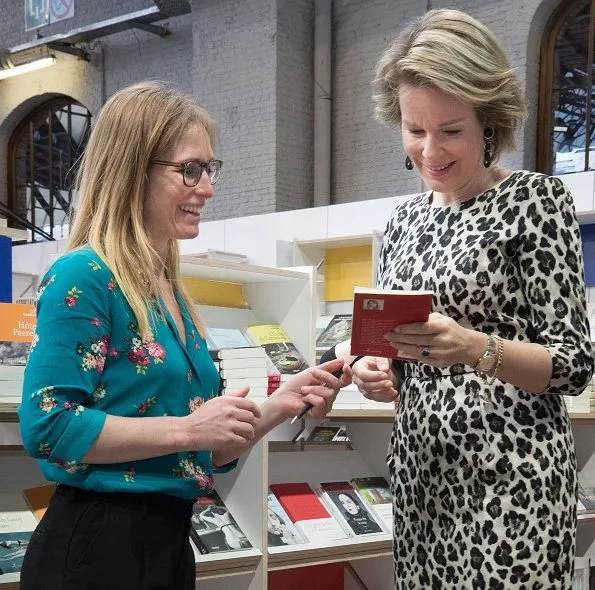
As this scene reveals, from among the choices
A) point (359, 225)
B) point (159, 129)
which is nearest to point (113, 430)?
point (159, 129)

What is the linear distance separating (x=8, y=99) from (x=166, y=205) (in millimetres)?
12561

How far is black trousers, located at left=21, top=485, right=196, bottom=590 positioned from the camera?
153 cm

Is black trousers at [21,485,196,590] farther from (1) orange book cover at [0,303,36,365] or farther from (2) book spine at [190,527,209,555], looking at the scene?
(2) book spine at [190,527,209,555]

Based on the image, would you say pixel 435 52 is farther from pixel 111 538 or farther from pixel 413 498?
pixel 111 538

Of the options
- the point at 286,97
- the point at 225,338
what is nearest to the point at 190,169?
the point at 225,338

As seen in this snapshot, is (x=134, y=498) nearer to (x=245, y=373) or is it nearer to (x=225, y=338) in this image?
(x=245, y=373)

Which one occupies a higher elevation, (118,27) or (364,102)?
(118,27)

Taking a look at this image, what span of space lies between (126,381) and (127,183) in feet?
1.25

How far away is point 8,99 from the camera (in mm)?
13344

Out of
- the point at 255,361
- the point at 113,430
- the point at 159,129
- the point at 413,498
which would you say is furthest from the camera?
the point at 255,361

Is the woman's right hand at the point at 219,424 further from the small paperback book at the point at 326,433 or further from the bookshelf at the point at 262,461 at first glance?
the small paperback book at the point at 326,433

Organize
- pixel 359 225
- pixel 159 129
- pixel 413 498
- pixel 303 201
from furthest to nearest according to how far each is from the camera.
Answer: pixel 303 201 < pixel 359 225 < pixel 413 498 < pixel 159 129

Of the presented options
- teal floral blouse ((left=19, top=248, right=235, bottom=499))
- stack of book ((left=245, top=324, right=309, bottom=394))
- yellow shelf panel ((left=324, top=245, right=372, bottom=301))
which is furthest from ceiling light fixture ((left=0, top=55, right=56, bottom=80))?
teal floral blouse ((left=19, top=248, right=235, bottom=499))

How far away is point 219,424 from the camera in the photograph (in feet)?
5.13
